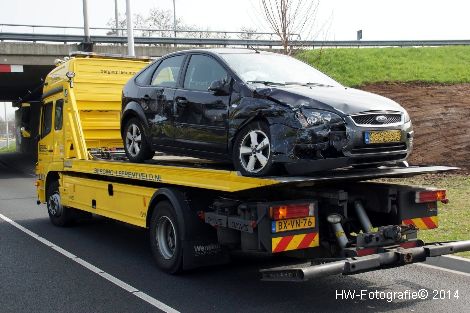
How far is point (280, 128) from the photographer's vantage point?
5309mm

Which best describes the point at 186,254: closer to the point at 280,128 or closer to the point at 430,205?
the point at 280,128

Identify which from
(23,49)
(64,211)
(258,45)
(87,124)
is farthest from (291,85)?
(258,45)

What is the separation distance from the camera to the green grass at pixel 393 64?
23234mm

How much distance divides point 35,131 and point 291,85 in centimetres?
800

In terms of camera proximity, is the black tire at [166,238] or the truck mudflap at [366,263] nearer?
the truck mudflap at [366,263]

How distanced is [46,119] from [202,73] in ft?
17.4

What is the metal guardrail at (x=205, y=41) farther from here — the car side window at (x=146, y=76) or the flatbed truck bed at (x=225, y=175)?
the flatbed truck bed at (x=225, y=175)

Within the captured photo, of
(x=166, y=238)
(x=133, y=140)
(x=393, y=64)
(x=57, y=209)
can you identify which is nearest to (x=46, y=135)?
(x=57, y=209)

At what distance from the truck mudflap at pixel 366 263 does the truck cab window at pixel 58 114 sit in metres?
6.22

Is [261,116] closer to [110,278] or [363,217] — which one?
[363,217]

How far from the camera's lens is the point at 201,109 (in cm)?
639

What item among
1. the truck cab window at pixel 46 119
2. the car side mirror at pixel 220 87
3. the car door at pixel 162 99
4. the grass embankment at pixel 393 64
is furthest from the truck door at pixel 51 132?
the grass embankment at pixel 393 64

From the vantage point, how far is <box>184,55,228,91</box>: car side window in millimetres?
6407

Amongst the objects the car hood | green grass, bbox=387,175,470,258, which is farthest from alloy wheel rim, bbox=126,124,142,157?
green grass, bbox=387,175,470,258
